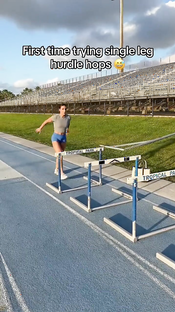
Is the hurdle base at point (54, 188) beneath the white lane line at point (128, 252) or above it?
above

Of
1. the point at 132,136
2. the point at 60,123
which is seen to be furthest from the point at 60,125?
the point at 132,136

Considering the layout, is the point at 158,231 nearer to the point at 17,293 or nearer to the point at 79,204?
the point at 79,204

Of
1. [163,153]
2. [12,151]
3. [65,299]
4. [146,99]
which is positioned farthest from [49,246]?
[146,99]

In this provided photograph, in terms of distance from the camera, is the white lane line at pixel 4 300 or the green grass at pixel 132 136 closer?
the white lane line at pixel 4 300

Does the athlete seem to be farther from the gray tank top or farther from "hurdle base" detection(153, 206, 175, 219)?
"hurdle base" detection(153, 206, 175, 219)

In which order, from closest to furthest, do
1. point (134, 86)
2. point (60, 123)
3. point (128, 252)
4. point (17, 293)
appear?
1. point (17, 293)
2. point (128, 252)
3. point (60, 123)
4. point (134, 86)

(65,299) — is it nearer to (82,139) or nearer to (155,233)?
(155,233)

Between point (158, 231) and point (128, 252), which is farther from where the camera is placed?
point (158, 231)

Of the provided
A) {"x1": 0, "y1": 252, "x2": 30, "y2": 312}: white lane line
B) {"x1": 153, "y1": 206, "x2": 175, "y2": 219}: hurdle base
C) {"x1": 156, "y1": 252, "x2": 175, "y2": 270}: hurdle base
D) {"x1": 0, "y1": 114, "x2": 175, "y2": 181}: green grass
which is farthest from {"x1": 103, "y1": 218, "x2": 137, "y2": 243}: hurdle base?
Answer: {"x1": 0, "y1": 114, "x2": 175, "y2": 181}: green grass

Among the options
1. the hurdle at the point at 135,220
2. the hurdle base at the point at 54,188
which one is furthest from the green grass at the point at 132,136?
the hurdle at the point at 135,220

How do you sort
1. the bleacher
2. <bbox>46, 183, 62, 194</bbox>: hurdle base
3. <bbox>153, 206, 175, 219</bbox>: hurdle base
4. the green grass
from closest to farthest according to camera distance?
<bbox>153, 206, 175, 219</bbox>: hurdle base < <bbox>46, 183, 62, 194</bbox>: hurdle base < the green grass < the bleacher

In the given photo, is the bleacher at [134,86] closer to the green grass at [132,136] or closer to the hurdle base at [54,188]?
the green grass at [132,136]

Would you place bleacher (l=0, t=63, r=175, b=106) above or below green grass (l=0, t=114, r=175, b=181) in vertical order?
above

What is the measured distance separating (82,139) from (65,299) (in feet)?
41.7
